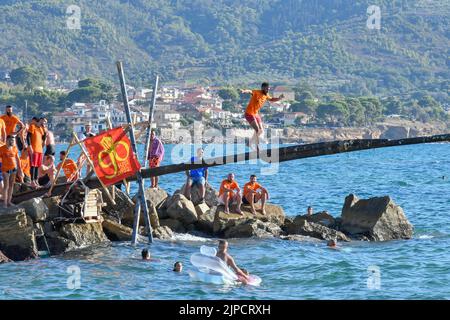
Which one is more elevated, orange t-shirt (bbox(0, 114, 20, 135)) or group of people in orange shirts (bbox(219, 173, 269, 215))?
orange t-shirt (bbox(0, 114, 20, 135))

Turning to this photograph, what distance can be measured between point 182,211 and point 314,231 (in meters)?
3.32

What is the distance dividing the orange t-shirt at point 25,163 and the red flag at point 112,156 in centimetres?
239

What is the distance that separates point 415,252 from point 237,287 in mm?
6690

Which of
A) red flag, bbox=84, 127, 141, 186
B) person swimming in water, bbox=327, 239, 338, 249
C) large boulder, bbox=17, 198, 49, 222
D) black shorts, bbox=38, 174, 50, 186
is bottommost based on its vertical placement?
person swimming in water, bbox=327, 239, 338, 249

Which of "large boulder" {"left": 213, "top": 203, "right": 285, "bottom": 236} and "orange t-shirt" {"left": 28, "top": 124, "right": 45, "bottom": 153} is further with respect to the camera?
"large boulder" {"left": 213, "top": 203, "right": 285, "bottom": 236}

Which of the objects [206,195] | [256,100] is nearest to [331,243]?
[256,100]

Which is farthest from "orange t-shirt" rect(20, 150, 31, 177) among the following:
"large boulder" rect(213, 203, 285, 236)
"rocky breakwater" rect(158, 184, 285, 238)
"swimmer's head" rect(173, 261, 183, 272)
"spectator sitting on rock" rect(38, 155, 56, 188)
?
"swimmer's head" rect(173, 261, 183, 272)

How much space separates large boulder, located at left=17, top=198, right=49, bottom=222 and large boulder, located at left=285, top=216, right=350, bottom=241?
6.71 metres

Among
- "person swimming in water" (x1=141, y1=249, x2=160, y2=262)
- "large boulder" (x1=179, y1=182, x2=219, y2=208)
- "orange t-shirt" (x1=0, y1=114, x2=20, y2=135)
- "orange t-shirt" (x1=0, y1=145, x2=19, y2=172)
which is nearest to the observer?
"orange t-shirt" (x1=0, y1=145, x2=19, y2=172)

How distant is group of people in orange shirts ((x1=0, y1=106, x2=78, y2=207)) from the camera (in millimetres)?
24219

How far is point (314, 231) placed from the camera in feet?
91.4

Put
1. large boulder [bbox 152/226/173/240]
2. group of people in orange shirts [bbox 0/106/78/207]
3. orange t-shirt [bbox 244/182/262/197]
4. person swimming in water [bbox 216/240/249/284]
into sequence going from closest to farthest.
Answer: person swimming in water [bbox 216/240/249/284], group of people in orange shirts [bbox 0/106/78/207], large boulder [bbox 152/226/173/240], orange t-shirt [bbox 244/182/262/197]

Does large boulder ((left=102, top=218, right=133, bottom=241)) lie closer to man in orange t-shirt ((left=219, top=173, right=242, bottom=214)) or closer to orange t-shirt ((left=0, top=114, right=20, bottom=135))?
man in orange t-shirt ((left=219, top=173, right=242, bottom=214))
